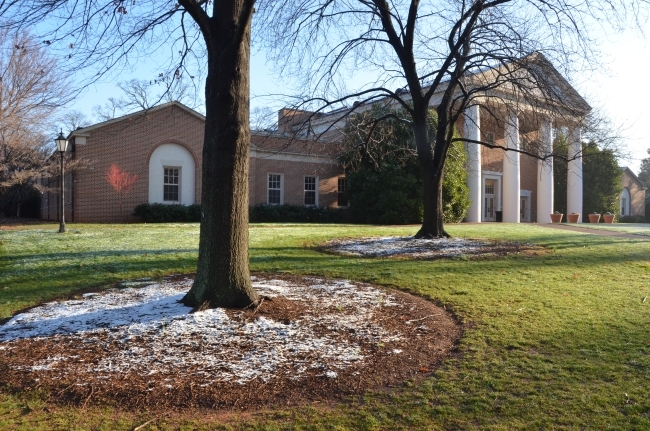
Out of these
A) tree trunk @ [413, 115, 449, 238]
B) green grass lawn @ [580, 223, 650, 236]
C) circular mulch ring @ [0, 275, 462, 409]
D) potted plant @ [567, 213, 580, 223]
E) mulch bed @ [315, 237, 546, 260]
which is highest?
tree trunk @ [413, 115, 449, 238]

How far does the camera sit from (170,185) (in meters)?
28.2

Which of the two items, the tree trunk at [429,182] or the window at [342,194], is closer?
the tree trunk at [429,182]

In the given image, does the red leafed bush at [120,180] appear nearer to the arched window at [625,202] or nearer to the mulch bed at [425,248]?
the mulch bed at [425,248]

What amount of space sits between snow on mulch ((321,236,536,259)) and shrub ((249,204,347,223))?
1397cm

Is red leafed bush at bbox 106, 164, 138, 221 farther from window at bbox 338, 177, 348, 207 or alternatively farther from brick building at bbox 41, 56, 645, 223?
window at bbox 338, 177, 348, 207

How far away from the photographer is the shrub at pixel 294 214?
29.5 m

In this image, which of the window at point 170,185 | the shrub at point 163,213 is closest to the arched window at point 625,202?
the shrub at point 163,213

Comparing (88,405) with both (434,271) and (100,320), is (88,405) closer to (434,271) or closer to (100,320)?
(100,320)

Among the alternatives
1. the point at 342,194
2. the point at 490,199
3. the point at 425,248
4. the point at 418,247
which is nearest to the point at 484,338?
the point at 425,248

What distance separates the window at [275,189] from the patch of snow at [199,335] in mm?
24341

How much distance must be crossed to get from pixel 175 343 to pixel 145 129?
23491 mm

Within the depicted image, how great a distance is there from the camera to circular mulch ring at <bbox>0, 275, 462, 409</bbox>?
4148 millimetres

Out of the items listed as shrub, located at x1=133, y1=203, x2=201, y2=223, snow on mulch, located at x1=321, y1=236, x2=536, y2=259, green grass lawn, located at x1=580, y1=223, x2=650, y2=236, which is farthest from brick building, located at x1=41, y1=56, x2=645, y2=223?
snow on mulch, located at x1=321, y1=236, x2=536, y2=259

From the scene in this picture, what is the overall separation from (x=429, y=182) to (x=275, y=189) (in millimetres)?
17331
